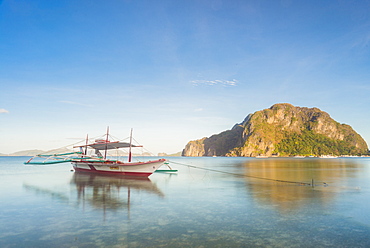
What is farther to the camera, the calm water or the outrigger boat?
the outrigger boat

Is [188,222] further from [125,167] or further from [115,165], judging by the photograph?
[115,165]

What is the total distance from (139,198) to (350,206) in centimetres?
1701

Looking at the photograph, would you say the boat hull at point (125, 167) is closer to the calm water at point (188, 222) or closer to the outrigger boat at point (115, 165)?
the outrigger boat at point (115, 165)

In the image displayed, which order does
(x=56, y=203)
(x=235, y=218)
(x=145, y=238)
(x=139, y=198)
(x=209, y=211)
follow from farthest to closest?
(x=139, y=198) < (x=56, y=203) < (x=209, y=211) < (x=235, y=218) < (x=145, y=238)

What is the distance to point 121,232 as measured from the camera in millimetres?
11820

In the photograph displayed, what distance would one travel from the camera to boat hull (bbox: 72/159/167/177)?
40.0 meters

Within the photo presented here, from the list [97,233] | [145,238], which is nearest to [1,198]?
[97,233]

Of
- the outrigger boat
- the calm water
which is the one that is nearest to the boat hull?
the outrigger boat

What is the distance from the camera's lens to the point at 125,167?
136ft

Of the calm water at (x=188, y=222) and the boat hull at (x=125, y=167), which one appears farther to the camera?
the boat hull at (x=125, y=167)

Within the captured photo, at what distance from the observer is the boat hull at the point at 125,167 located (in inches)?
1576

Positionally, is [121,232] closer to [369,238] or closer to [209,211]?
[209,211]

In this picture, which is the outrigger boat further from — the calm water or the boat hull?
the calm water

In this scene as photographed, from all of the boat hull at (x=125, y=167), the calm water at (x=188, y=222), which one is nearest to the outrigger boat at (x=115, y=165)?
the boat hull at (x=125, y=167)
